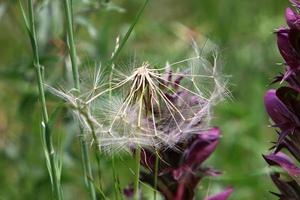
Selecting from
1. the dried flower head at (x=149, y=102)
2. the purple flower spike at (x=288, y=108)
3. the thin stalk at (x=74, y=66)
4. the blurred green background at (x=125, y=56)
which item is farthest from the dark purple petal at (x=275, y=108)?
the blurred green background at (x=125, y=56)

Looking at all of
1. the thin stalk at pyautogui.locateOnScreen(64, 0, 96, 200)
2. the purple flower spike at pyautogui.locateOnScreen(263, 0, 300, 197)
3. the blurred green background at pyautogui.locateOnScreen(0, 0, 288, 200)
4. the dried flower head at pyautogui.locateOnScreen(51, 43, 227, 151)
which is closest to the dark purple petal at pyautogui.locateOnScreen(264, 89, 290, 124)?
the purple flower spike at pyautogui.locateOnScreen(263, 0, 300, 197)

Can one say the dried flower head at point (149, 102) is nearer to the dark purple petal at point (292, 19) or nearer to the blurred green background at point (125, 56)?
the dark purple petal at point (292, 19)

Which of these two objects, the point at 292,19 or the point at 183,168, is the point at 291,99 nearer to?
the point at 292,19

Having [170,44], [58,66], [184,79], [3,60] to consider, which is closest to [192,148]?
[184,79]

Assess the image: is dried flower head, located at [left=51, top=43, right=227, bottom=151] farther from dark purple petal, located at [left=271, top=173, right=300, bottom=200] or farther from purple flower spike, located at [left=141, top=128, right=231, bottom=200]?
dark purple petal, located at [left=271, top=173, right=300, bottom=200]

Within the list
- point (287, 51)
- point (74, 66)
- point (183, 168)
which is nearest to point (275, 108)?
point (287, 51)

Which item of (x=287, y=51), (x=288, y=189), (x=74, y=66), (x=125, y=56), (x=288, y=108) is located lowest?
(x=288, y=189)
